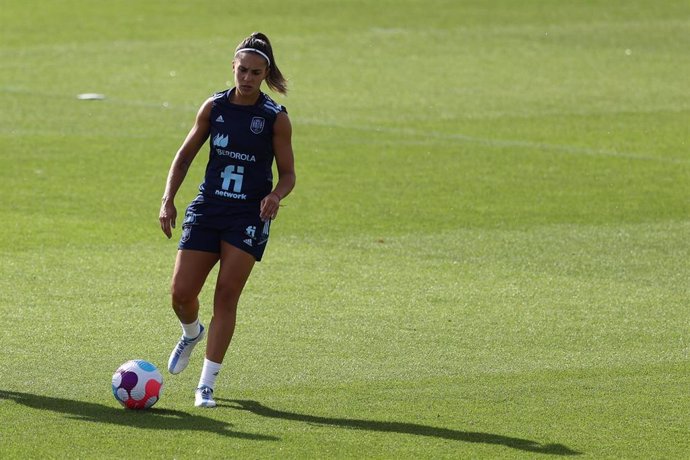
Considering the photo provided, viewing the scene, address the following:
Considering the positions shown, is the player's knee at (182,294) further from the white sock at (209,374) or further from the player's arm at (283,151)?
the player's arm at (283,151)

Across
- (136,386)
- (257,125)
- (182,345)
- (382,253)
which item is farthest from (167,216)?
(382,253)

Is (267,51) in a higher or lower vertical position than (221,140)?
higher

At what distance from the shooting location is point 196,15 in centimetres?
3253

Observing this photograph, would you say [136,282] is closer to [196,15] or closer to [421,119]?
[421,119]

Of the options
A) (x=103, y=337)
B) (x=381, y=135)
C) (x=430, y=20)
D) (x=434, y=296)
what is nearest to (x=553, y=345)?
(x=434, y=296)

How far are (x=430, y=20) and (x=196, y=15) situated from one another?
5333mm

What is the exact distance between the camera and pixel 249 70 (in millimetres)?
8883

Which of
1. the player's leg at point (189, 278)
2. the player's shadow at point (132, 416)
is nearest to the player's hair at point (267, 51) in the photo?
the player's leg at point (189, 278)

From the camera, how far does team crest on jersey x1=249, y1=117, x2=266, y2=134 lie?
29.4 feet

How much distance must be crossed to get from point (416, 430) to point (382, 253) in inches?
212

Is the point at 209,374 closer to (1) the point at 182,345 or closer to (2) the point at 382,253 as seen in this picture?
(1) the point at 182,345

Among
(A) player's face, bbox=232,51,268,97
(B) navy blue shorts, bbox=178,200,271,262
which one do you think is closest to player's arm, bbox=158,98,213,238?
(B) navy blue shorts, bbox=178,200,271,262

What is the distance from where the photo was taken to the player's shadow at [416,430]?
8.11 m

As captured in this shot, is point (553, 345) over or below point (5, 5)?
below
